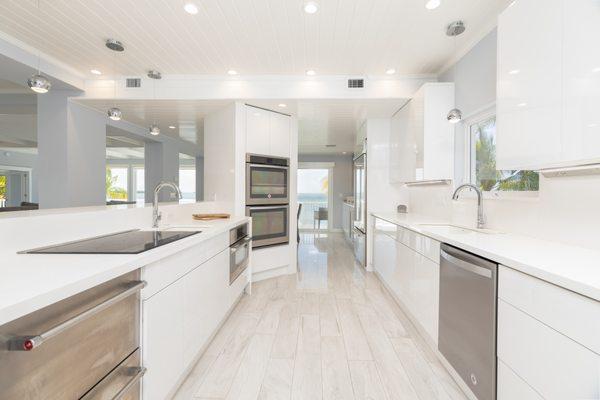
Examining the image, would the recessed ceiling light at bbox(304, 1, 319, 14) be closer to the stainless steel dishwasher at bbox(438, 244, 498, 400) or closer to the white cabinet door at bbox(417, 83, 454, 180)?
the white cabinet door at bbox(417, 83, 454, 180)

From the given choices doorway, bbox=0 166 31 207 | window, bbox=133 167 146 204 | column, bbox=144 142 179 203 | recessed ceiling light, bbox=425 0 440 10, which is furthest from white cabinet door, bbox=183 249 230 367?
doorway, bbox=0 166 31 207

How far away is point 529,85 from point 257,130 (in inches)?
114

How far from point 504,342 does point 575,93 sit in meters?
1.14

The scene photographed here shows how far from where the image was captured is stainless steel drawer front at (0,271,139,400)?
75 cm

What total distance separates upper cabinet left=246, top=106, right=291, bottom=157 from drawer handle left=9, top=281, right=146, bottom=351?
270cm

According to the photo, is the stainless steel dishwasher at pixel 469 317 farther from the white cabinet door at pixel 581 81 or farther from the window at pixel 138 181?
the window at pixel 138 181

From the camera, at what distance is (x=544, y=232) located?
1.75m

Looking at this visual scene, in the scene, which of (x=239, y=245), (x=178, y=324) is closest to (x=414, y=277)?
(x=239, y=245)

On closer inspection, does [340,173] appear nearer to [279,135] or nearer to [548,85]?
[279,135]

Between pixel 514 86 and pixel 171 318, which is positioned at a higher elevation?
pixel 514 86

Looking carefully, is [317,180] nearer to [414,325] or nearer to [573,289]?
[414,325]

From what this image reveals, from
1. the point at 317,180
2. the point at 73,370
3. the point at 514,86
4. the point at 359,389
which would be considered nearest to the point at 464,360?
the point at 359,389

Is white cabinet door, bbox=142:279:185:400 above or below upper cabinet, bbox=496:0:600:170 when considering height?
below

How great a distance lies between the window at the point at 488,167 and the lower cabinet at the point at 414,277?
823mm
